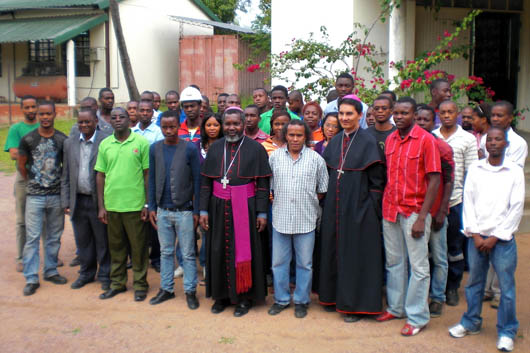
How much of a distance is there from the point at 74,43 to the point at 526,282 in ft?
58.8

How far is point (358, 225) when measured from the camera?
192 inches

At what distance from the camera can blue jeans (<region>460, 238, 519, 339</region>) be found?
430 centimetres

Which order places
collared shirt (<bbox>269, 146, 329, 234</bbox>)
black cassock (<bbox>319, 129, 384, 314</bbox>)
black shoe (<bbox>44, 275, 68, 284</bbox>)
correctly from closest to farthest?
black cassock (<bbox>319, 129, 384, 314</bbox>) < collared shirt (<bbox>269, 146, 329, 234</bbox>) < black shoe (<bbox>44, 275, 68, 284</bbox>)

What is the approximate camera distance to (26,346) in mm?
4648

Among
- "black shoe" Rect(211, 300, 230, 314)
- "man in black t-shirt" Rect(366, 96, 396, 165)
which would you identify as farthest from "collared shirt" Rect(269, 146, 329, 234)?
"black shoe" Rect(211, 300, 230, 314)

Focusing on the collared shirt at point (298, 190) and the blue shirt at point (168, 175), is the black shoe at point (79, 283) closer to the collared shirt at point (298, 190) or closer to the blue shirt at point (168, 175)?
the blue shirt at point (168, 175)

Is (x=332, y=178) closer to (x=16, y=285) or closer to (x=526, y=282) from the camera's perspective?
(x=526, y=282)

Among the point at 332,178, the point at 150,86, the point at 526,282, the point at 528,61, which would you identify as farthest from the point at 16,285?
the point at 150,86

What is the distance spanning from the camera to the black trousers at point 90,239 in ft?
19.4

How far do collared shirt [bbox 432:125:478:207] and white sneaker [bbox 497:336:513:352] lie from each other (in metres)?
1.39

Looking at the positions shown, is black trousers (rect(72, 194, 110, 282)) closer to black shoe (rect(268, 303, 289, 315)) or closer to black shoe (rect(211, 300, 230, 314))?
black shoe (rect(211, 300, 230, 314))

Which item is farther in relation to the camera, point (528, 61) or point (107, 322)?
point (528, 61)

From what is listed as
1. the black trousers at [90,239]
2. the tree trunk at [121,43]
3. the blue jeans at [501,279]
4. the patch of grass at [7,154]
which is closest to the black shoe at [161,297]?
the black trousers at [90,239]

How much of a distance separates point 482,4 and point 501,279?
7.70 m
